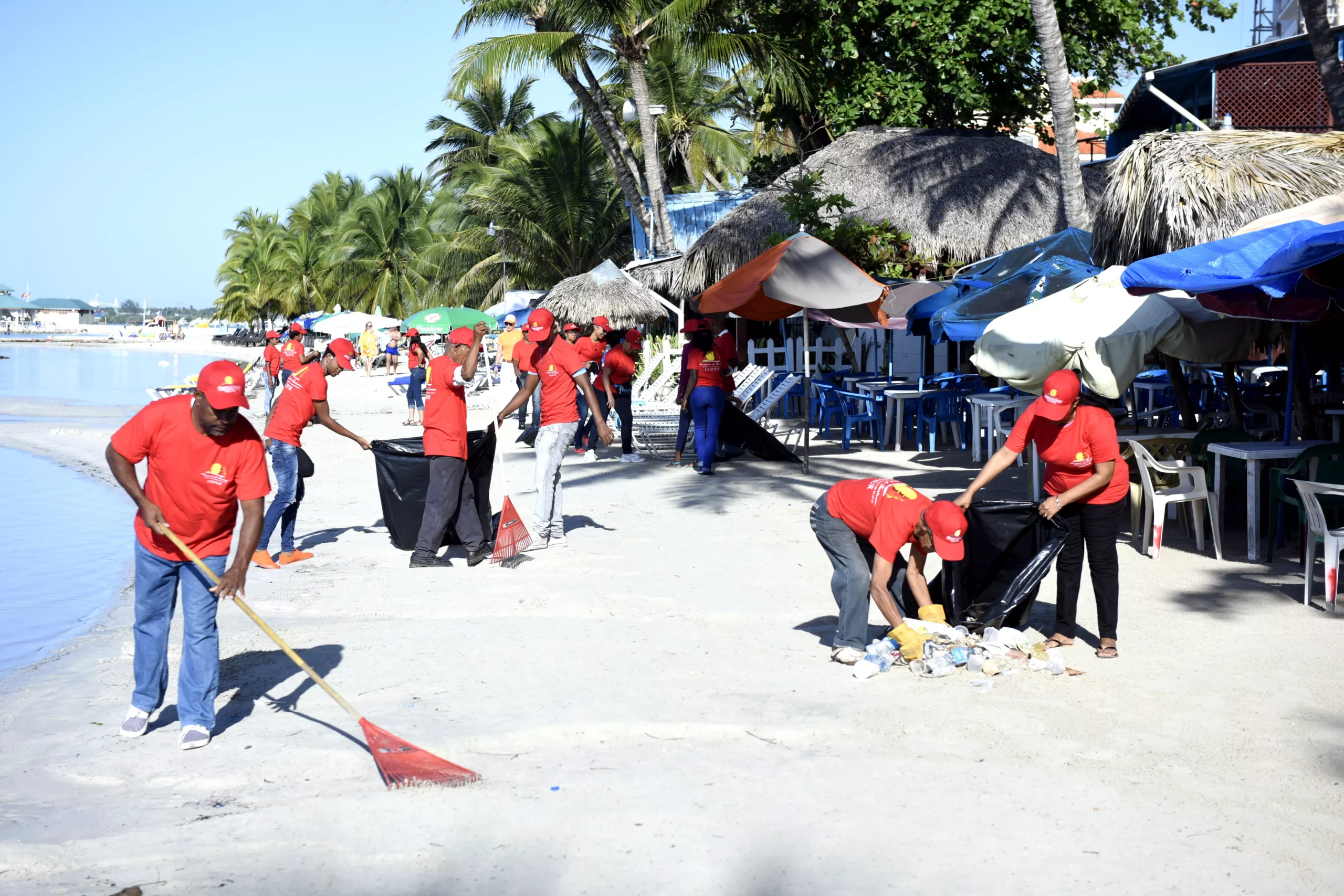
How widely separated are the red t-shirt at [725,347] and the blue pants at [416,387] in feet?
28.1

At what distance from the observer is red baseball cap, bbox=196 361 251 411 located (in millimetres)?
4566

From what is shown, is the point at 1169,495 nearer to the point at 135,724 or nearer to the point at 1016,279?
A: the point at 1016,279

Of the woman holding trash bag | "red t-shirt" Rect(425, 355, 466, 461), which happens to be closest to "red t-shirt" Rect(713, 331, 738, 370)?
"red t-shirt" Rect(425, 355, 466, 461)

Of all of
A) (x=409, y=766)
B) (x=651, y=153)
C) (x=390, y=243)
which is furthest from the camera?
(x=390, y=243)

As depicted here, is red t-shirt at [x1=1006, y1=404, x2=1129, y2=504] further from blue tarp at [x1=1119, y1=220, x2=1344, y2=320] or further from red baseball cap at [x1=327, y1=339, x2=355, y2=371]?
red baseball cap at [x1=327, y1=339, x2=355, y2=371]

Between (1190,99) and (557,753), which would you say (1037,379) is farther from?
(1190,99)

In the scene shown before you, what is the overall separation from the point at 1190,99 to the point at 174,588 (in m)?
22.2

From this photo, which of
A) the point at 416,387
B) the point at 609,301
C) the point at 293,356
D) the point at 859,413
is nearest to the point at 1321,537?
the point at 293,356

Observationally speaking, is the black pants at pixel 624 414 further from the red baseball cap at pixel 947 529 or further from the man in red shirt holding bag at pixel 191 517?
the man in red shirt holding bag at pixel 191 517

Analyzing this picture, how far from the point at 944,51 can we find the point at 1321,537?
52.5 feet

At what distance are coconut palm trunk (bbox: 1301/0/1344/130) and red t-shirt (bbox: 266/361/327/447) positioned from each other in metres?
10.2

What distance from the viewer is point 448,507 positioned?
8328 mm

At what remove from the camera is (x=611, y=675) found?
19.2 ft

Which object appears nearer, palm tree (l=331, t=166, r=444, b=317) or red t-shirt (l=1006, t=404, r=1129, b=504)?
red t-shirt (l=1006, t=404, r=1129, b=504)
